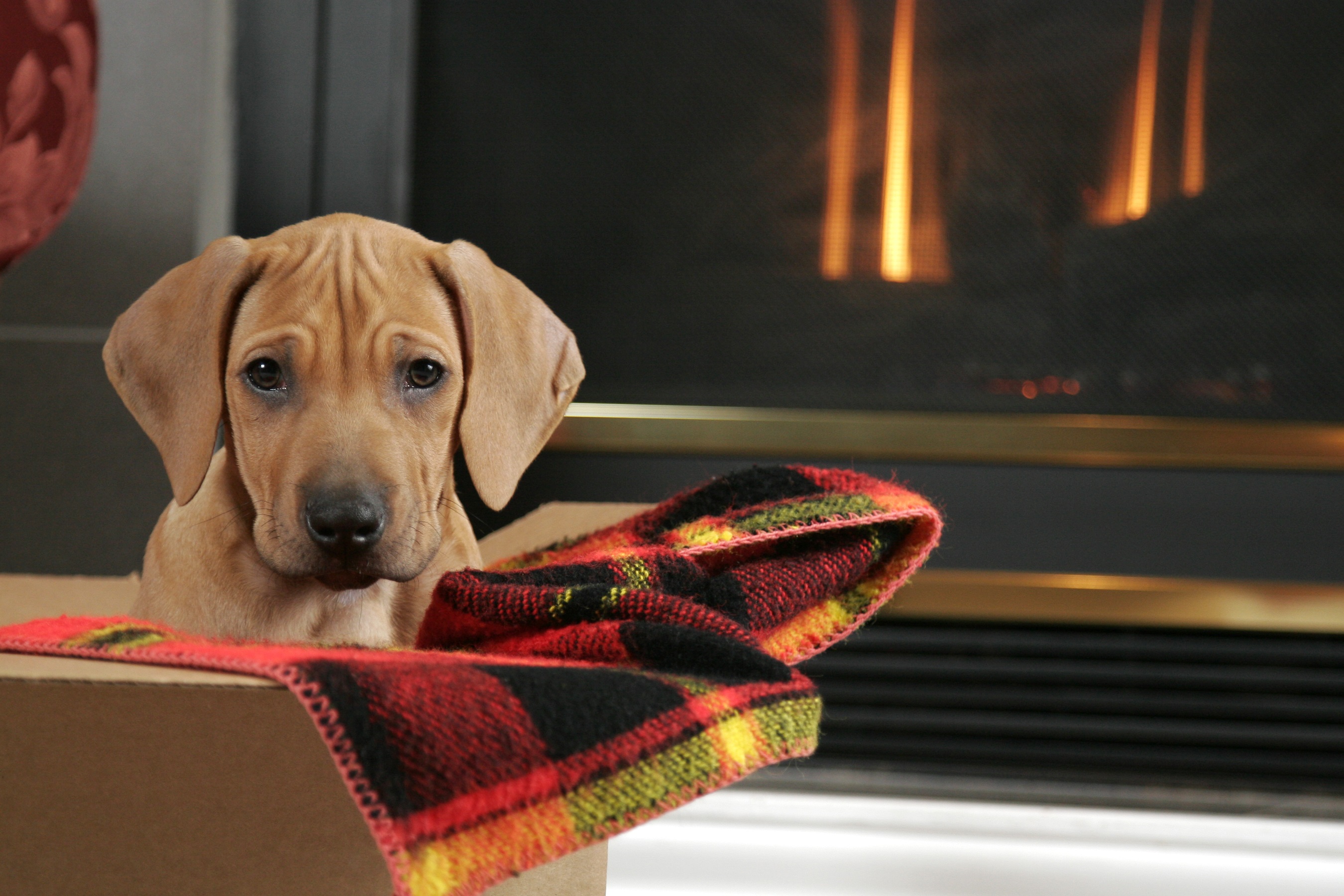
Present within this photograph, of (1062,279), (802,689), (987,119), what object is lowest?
(802,689)

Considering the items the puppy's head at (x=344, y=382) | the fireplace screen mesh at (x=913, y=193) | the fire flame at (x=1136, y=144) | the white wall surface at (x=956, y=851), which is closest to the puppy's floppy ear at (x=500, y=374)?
the puppy's head at (x=344, y=382)

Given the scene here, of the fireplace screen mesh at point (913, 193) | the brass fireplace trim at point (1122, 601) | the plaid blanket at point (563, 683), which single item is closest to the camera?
the plaid blanket at point (563, 683)

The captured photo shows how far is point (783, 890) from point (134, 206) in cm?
108

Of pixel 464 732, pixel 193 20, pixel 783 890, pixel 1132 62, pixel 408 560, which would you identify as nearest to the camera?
pixel 464 732

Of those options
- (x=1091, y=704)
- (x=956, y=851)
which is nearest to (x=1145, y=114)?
(x=1091, y=704)

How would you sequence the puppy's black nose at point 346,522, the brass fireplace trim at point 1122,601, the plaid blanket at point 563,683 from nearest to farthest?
the plaid blanket at point 563,683 → the puppy's black nose at point 346,522 → the brass fireplace trim at point 1122,601

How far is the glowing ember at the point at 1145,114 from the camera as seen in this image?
143cm

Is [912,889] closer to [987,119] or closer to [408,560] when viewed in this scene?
[408,560]

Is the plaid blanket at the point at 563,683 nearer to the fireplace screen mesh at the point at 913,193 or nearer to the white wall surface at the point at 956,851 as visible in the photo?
the white wall surface at the point at 956,851

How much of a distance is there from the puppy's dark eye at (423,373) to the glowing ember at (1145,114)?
1.13 metres

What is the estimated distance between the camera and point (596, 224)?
4.88ft

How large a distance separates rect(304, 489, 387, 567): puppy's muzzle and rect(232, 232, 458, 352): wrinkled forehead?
102 mm

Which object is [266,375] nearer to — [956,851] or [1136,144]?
[956,851]

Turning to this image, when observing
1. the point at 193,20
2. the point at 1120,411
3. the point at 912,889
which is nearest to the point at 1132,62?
the point at 1120,411
